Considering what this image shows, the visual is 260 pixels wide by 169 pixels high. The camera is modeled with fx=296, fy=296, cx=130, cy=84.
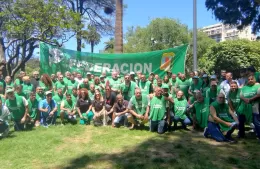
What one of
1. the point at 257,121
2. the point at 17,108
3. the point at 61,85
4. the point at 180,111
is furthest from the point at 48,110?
the point at 257,121

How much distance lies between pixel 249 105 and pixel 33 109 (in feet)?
20.0

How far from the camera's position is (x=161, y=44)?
1444 inches

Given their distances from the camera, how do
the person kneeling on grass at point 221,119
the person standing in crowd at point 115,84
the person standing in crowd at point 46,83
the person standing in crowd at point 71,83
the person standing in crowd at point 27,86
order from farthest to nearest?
the person standing in crowd at point 71,83 < the person standing in crowd at point 46,83 < the person standing in crowd at point 27,86 < the person standing in crowd at point 115,84 < the person kneeling on grass at point 221,119

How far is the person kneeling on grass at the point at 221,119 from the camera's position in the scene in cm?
676

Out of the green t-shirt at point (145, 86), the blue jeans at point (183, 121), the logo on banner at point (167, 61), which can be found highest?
the logo on banner at point (167, 61)

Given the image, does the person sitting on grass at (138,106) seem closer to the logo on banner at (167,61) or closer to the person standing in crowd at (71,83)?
the person standing in crowd at (71,83)

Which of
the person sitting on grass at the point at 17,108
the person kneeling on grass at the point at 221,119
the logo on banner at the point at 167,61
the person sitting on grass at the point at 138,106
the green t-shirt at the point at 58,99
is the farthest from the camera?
the logo on banner at the point at 167,61

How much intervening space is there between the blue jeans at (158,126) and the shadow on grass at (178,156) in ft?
2.51

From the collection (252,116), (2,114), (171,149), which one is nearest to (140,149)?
(171,149)

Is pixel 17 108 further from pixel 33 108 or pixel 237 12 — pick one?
pixel 237 12

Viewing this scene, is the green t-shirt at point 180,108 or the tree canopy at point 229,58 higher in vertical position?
the tree canopy at point 229,58

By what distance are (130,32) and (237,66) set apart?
24.9 metres

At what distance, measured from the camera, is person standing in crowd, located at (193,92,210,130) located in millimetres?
7520

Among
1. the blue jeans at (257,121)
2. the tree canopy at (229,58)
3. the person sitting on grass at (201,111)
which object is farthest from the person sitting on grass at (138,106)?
the tree canopy at (229,58)
